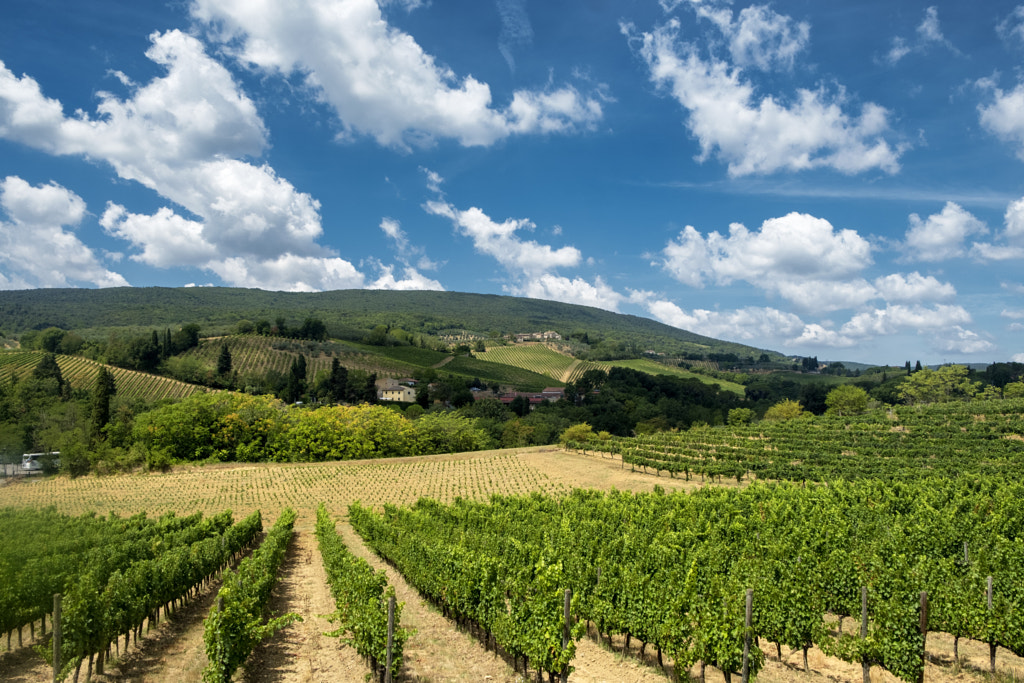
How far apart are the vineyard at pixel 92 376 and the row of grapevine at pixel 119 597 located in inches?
3909

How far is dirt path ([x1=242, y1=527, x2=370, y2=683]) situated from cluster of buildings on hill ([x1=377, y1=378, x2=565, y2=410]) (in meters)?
105

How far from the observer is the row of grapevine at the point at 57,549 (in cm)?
1636

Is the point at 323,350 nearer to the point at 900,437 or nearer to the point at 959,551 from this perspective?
the point at 900,437

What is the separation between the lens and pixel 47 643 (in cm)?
1475

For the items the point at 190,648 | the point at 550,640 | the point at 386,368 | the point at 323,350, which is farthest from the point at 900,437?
the point at 323,350

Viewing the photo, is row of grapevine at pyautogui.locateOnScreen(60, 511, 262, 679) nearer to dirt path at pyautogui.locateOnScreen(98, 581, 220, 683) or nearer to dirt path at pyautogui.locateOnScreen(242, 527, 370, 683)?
dirt path at pyautogui.locateOnScreen(98, 581, 220, 683)

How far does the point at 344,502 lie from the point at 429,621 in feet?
115

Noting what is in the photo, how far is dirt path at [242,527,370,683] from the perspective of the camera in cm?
1532

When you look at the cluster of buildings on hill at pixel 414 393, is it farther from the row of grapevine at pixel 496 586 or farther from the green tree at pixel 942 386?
the row of grapevine at pixel 496 586

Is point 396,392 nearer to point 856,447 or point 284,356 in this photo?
point 284,356

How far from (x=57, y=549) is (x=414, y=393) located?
10995 cm

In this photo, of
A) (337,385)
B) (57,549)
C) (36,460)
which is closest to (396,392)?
(337,385)

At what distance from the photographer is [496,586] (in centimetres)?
1678

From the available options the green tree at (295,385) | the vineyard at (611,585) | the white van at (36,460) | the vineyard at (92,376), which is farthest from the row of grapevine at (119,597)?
the vineyard at (92,376)
